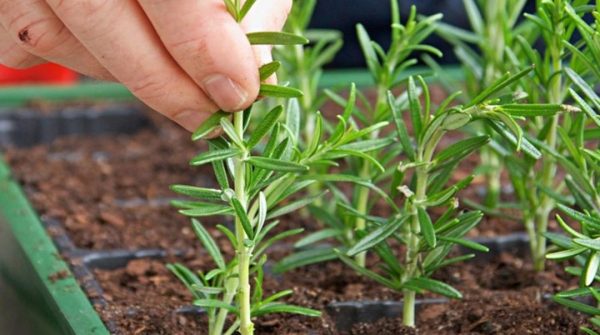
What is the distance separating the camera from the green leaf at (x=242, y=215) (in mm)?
1110

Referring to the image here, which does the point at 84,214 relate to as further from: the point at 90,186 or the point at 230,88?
the point at 230,88

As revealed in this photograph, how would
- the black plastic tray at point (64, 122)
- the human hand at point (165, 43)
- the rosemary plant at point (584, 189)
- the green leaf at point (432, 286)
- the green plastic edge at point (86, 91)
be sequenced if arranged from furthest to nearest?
the green plastic edge at point (86, 91) < the black plastic tray at point (64, 122) < the green leaf at point (432, 286) < the rosemary plant at point (584, 189) < the human hand at point (165, 43)

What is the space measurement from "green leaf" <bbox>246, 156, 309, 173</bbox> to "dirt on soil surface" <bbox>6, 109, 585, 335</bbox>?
26cm

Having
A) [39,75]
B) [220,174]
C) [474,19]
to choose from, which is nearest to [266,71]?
[220,174]

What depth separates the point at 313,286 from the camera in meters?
1.51

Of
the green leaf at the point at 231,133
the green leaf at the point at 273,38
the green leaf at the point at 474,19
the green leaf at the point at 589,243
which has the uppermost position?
the green leaf at the point at 273,38

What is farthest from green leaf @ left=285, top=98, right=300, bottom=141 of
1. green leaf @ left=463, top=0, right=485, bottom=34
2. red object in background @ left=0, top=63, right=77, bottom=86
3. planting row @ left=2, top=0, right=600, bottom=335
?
red object in background @ left=0, top=63, right=77, bottom=86

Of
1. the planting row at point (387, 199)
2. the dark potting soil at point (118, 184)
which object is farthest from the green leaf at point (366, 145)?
the dark potting soil at point (118, 184)

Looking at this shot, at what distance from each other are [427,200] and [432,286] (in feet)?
0.34

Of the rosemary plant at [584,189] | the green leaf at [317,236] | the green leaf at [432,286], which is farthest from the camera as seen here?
the green leaf at [317,236]

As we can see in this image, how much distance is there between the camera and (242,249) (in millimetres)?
1160

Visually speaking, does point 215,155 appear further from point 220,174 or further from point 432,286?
point 432,286

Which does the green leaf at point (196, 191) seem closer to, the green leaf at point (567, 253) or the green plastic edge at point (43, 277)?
the green plastic edge at point (43, 277)

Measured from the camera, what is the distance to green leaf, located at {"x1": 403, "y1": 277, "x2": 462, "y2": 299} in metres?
1.26
